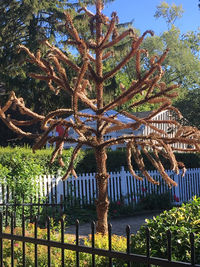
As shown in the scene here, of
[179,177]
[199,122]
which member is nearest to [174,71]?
[199,122]

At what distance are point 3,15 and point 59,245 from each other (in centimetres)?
2396

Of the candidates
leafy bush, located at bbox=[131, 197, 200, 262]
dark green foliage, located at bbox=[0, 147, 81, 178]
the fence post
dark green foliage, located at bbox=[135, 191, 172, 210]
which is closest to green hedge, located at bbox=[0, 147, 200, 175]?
dark green foliage, located at bbox=[0, 147, 81, 178]

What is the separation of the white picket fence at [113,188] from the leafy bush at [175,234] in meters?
6.34

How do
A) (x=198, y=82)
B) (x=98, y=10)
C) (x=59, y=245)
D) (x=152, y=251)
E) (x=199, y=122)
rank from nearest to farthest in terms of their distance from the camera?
(x=59, y=245), (x=152, y=251), (x=98, y=10), (x=199, y=122), (x=198, y=82)

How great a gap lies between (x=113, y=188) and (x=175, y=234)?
28.8 feet

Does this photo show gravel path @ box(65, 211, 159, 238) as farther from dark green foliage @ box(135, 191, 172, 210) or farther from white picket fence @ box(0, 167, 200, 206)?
white picket fence @ box(0, 167, 200, 206)

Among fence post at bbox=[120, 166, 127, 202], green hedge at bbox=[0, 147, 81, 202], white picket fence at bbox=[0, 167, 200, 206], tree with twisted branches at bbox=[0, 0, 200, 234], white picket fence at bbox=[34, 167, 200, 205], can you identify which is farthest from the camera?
fence post at bbox=[120, 166, 127, 202]

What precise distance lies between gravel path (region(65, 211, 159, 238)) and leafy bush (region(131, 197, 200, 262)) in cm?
440

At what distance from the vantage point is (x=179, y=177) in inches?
580

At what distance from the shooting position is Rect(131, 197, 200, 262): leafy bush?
4.14m

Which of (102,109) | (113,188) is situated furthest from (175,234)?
(113,188)

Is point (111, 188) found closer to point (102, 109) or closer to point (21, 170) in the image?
point (21, 170)

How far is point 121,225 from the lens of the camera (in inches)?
416

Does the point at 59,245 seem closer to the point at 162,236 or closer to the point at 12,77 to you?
the point at 162,236
